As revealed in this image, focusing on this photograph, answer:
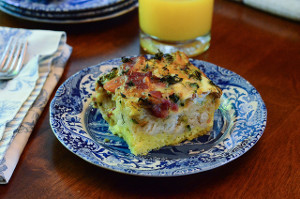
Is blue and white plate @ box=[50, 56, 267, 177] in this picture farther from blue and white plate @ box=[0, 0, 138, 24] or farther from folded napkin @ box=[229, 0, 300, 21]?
folded napkin @ box=[229, 0, 300, 21]

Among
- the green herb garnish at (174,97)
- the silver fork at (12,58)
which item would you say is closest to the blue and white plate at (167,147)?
the green herb garnish at (174,97)

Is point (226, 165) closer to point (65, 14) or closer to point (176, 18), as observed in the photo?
point (176, 18)

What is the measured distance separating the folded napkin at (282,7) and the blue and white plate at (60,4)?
0.69 m

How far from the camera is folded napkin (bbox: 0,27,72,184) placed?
1.01 metres

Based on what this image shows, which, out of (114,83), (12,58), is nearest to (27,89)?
(12,58)

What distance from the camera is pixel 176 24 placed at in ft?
4.70

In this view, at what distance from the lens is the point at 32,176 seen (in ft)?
3.09

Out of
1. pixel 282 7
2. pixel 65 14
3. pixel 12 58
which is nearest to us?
pixel 12 58

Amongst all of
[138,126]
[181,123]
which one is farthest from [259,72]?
[138,126]

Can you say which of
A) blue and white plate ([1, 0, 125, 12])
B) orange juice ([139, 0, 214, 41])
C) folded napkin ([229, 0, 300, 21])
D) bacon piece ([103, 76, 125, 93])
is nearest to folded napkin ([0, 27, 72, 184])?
blue and white plate ([1, 0, 125, 12])

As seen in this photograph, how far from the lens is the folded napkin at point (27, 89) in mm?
1007

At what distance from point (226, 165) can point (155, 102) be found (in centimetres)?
25

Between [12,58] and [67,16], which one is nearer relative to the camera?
[12,58]

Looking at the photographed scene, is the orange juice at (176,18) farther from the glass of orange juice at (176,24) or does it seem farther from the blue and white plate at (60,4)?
the blue and white plate at (60,4)
